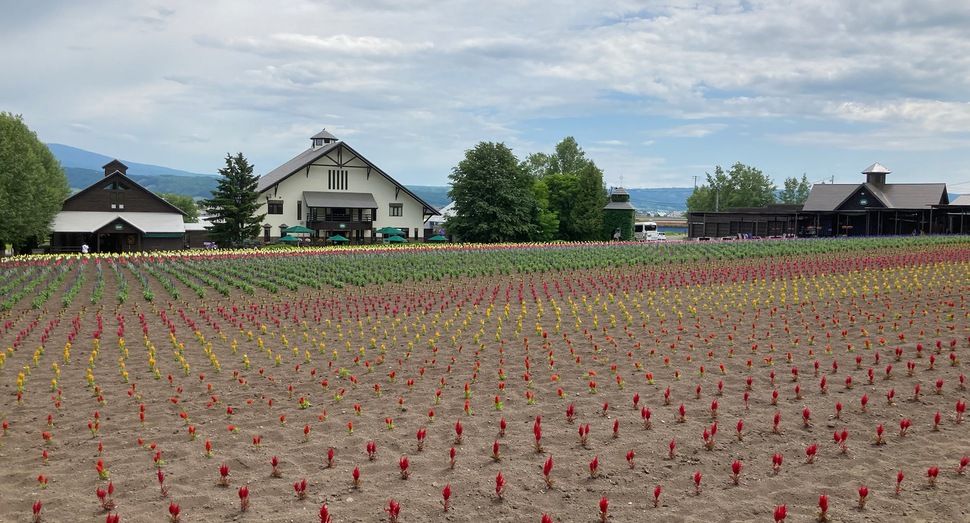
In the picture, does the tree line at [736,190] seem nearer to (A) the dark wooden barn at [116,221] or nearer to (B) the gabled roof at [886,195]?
(B) the gabled roof at [886,195]

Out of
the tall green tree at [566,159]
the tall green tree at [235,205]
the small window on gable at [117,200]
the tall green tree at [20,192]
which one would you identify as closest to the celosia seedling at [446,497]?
the tall green tree at [20,192]

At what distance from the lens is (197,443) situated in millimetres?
9211

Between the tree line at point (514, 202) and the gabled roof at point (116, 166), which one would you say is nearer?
the tree line at point (514, 202)

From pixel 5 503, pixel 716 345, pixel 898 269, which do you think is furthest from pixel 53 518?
pixel 898 269

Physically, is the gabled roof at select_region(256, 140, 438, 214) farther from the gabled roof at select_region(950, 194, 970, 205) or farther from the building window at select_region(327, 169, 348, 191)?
the gabled roof at select_region(950, 194, 970, 205)

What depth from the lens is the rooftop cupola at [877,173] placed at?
239 feet

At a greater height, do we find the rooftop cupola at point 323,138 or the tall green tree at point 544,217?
the rooftop cupola at point 323,138

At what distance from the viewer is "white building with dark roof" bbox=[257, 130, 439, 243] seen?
214 feet

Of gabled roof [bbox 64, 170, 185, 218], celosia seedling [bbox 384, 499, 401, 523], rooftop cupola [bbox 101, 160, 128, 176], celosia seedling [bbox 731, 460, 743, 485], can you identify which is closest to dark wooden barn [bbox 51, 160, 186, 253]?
gabled roof [bbox 64, 170, 185, 218]

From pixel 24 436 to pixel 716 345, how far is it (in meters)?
11.1

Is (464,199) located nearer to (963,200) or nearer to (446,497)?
(963,200)

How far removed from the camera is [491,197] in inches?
2475

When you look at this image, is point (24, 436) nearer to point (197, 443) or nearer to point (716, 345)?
point (197, 443)

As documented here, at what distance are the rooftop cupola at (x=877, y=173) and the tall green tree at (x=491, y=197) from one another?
34141 mm
